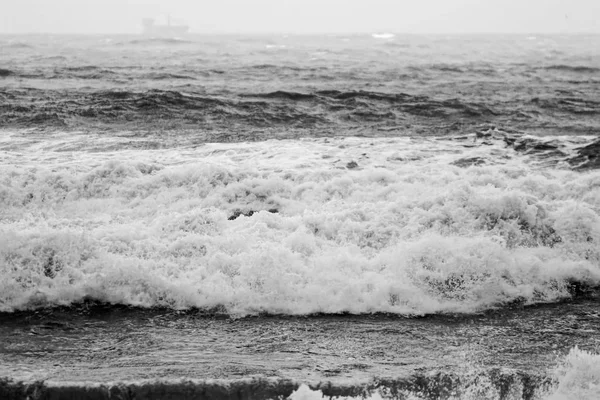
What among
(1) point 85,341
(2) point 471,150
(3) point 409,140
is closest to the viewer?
(1) point 85,341

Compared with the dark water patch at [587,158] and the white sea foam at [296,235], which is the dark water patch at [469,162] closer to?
the white sea foam at [296,235]

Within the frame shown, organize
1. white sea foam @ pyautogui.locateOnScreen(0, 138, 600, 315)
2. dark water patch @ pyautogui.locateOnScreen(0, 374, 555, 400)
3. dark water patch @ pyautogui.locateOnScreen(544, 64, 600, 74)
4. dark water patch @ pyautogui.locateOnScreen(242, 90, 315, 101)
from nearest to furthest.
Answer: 1. dark water patch @ pyautogui.locateOnScreen(0, 374, 555, 400)
2. white sea foam @ pyautogui.locateOnScreen(0, 138, 600, 315)
3. dark water patch @ pyautogui.locateOnScreen(242, 90, 315, 101)
4. dark water patch @ pyautogui.locateOnScreen(544, 64, 600, 74)

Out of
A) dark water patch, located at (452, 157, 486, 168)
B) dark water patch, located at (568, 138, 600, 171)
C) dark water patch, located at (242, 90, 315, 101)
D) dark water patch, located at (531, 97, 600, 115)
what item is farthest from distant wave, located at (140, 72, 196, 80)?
dark water patch, located at (568, 138, 600, 171)

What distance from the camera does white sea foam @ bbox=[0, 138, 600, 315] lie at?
5.10 meters

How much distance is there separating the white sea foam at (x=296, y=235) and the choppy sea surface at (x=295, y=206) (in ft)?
0.06

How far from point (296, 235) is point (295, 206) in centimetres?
109

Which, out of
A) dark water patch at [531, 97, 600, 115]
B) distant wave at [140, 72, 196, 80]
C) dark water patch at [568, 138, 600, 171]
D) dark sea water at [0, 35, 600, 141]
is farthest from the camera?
distant wave at [140, 72, 196, 80]

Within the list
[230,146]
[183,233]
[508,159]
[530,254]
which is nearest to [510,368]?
[530,254]

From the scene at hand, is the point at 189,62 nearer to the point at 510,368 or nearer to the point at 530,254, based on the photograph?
the point at 530,254

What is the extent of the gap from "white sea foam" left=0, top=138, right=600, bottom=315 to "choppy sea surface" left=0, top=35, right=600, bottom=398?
19mm

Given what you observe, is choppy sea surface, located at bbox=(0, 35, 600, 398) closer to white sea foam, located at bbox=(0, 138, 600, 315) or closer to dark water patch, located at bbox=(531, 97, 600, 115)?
white sea foam, located at bbox=(0, 138, 600, 315)

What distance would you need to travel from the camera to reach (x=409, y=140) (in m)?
10.5

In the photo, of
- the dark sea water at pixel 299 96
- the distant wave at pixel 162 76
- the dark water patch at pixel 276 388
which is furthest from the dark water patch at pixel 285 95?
the dark water patch at pixel 276 388

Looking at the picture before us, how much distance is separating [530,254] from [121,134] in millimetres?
7527
